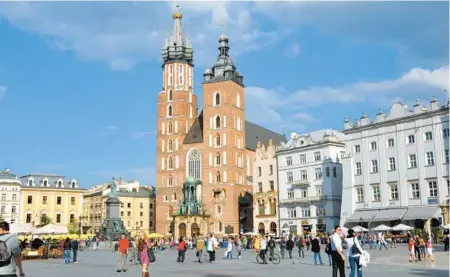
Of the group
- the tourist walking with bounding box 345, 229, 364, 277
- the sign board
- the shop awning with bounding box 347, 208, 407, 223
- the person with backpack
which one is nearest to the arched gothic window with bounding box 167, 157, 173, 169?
the sign board

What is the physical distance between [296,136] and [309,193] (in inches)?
351

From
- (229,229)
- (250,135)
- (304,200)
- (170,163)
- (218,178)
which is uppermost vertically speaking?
(250,135)

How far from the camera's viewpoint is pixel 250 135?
100312 millimetres

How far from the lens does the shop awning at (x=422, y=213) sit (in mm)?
50812

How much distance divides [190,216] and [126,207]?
106 ft

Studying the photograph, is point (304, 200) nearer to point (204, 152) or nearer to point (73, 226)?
point (204, 152)

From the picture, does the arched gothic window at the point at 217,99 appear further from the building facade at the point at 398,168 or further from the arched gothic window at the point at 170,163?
the building facade at the point at 398,168

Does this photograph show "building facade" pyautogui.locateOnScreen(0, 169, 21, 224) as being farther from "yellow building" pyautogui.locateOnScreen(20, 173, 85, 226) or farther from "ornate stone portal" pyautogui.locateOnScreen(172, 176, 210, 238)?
"ornate stone portal" pyautogui.locateOnScreen(172, 176, 210, 238)

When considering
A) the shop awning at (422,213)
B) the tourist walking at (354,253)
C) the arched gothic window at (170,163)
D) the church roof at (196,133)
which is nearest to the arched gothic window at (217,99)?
the church roof at (196,133)

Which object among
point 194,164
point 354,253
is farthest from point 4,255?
point 194,164

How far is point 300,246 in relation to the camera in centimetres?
3519

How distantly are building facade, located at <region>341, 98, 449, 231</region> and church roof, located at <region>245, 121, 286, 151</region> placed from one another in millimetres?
37211

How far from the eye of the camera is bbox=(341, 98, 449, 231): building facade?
170 feet

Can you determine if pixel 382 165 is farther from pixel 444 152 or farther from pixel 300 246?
pixel 300 246
